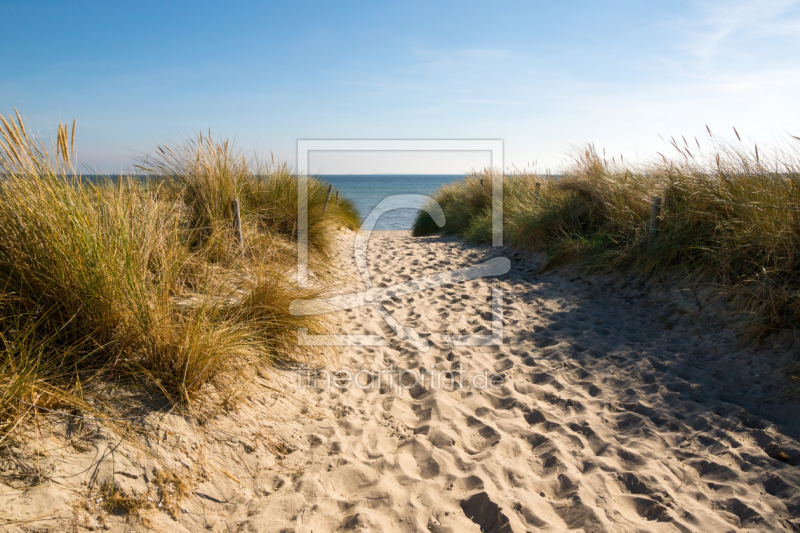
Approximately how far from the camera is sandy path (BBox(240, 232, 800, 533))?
206 cm

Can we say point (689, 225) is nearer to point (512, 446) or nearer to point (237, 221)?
point (512, 446)

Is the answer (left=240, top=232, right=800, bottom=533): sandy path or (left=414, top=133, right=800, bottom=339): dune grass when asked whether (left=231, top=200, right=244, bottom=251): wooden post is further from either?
(left=414, top=133, right=800, bottom=339): dune grass

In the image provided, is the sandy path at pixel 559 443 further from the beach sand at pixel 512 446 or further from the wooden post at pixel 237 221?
the wooden post at pixel 237 221

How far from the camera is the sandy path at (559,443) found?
2064 mm

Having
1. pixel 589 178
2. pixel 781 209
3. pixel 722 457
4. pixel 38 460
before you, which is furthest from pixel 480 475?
pixel 589 178

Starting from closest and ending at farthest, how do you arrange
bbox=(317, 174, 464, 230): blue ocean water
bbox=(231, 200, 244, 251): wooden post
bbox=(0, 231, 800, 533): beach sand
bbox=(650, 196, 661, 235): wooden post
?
1. bbox=(0, 231, 800, 533): beach sand
2. bbox=(231, 200, 244, 251): wooden post
3. bbox=(650, 196, 661, 235): wooden post
4. bbox=(317, 174, 464, 230): blue ocean water

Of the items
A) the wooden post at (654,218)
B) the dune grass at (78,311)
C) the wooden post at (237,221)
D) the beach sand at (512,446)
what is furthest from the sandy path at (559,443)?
the wooden post at (237,221)

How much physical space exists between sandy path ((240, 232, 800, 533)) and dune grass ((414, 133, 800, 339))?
0.59 metres

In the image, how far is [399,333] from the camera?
14.4 ft

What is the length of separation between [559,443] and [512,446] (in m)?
0.29

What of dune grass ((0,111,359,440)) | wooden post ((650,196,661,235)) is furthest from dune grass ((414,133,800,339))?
dune grass ((0,111,359,440))

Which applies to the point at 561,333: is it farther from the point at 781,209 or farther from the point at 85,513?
the point at 85,513

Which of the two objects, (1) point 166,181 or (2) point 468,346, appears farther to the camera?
(1) point 166,181

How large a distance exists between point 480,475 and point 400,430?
0.65 meters
